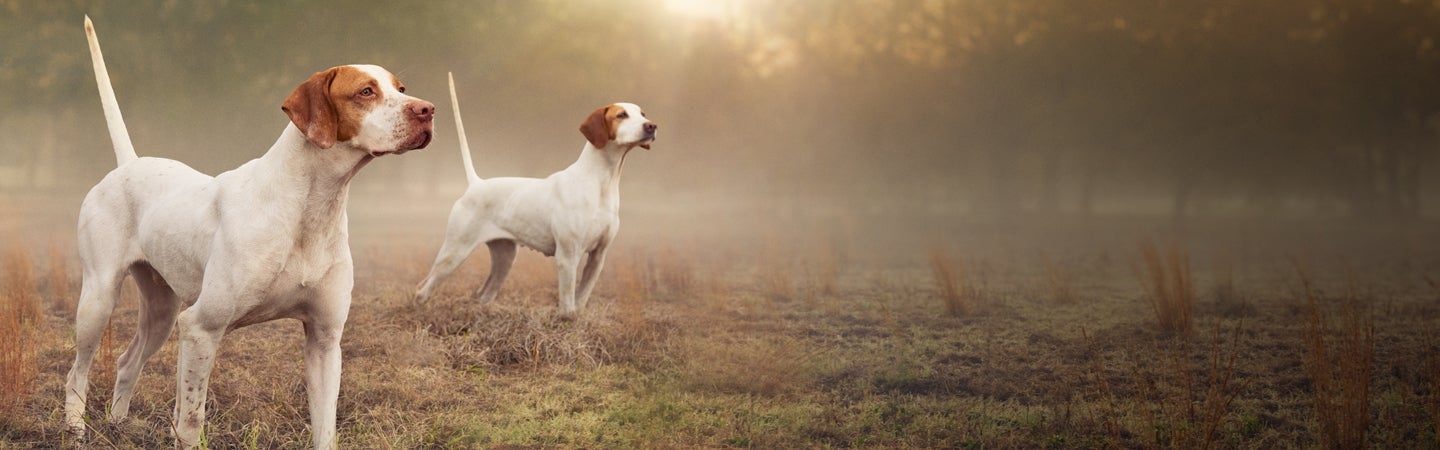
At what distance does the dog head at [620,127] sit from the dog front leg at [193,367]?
355 centimetres

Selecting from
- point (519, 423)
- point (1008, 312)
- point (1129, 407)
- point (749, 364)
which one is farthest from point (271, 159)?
point (1008, 312)

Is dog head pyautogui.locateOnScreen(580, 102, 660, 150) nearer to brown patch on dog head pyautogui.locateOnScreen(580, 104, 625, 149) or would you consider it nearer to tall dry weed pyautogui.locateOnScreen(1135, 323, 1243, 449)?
brown patch on dog head pyautogui.locateOnScreen(580, 104, 625, 149)

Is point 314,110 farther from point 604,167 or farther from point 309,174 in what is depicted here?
point 604,167

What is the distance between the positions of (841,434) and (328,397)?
2399mm

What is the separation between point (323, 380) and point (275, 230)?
26.6 inches

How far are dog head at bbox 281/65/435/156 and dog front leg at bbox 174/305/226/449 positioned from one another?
824mm

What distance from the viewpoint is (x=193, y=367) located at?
131 inches

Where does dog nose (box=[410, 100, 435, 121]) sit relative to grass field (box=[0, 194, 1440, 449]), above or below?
above

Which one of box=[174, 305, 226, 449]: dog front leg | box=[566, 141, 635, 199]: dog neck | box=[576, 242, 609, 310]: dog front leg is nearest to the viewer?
box=[174, 305, 226, 449]: dog front leg

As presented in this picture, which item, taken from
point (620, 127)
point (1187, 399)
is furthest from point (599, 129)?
point (1187, 399)

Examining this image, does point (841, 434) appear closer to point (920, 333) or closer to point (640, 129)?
point (640, 129)

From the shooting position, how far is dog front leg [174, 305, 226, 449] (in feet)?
10.7

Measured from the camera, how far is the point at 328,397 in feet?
11.6

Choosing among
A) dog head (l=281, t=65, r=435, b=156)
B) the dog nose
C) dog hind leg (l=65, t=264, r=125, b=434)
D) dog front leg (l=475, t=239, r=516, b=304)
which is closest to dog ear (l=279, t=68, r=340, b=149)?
dog head (l=281, t=65, r=435, b=156)
